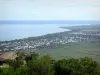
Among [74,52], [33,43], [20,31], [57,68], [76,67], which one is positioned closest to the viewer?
[76,67]

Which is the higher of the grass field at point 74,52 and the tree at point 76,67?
the tree at point 76,67

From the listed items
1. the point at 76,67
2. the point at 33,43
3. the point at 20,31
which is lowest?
the point at 20,31

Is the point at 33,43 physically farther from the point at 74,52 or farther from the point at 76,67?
the point at 76,67

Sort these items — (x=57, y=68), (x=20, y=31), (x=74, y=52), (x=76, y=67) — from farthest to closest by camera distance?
(x=20, y=31) < (x=74, y=52) < (x=57, y=68) < (x=76, y=67)

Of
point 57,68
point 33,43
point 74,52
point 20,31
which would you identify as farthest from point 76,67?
point 20,31

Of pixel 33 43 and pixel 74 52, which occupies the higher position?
pixel 74 52

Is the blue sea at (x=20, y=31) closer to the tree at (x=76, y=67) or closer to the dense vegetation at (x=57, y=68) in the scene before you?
the tree at (x=76, y=67)

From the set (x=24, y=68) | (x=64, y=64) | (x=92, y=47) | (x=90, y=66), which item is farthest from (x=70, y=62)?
(x=92, y=47)

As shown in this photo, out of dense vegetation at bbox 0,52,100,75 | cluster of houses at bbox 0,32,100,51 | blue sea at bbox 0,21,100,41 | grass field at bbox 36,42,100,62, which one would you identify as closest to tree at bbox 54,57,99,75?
dense vegetation at bbox 0,52,100,75

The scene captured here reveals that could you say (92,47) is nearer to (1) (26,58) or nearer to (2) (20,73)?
(1) (26,58)

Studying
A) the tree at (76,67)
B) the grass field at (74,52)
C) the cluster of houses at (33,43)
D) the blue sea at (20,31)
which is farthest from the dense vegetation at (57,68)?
the blue sea at (20,31)

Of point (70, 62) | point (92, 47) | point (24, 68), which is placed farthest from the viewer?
point (92, 47)
